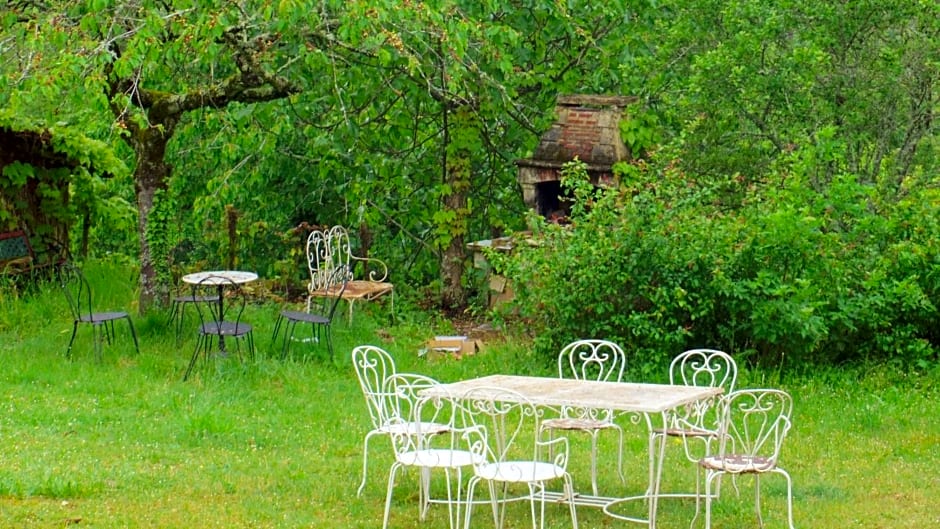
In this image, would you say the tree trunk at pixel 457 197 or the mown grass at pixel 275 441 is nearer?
the mown grass at pixel 275 441

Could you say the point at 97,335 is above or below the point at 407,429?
below

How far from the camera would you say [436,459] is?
6.20 m

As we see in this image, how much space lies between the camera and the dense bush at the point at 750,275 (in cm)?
976

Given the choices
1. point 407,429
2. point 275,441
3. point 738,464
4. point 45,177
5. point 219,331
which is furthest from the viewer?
point 45,177

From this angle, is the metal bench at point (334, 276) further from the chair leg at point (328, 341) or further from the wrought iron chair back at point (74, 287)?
the wrought iron chair back at point (74, 287)

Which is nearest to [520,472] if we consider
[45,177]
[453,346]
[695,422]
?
[695,422]

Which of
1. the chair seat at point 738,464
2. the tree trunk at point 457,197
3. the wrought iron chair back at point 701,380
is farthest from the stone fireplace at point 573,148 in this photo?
the chair seat at point 738,464

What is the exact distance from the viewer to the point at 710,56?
1123 centimetres

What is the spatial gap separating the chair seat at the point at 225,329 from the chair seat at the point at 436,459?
388 cm

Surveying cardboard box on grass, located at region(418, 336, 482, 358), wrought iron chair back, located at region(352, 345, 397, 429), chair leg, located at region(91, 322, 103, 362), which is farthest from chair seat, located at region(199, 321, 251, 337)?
wrought iron chair back, located at region(352, 345, 397, 429)

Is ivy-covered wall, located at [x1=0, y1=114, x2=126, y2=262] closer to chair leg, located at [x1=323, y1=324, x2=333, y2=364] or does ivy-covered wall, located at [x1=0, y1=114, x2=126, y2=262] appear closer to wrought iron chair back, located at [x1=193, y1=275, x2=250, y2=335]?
wrought iron chair back, located at [x1=193, y1=275, x2=250, y2=335]

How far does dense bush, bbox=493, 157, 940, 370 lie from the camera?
9.76 meters

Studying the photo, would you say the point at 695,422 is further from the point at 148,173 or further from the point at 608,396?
the point at 148,173

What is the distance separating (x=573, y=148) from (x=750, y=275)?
267 centimetres
